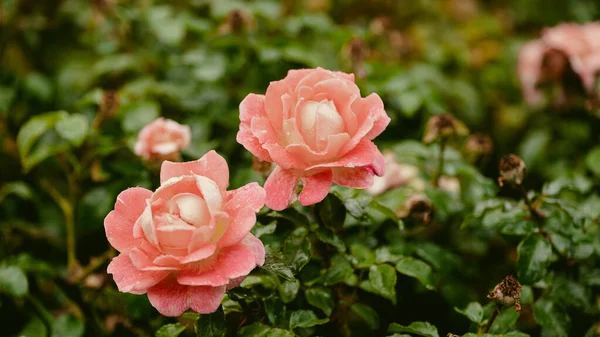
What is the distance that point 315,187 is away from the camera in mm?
778

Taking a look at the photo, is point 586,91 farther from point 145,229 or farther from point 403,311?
point 145,229

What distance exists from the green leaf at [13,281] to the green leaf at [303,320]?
558mm

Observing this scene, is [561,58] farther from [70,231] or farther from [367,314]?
[70,231]

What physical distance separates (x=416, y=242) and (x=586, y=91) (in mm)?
880

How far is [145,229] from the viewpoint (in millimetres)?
712

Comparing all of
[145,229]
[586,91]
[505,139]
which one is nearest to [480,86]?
[505,139]

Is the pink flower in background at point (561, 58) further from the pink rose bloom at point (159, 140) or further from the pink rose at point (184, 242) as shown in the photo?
the pink rose at point (184, 242)

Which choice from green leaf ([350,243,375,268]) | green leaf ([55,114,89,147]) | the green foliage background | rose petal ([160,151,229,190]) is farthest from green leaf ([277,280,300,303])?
green leaf ([55,114,89,147])

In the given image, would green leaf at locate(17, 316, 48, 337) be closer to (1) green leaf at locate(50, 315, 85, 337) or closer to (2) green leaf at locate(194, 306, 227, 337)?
(1) green leaf at locate(50, 315, 85, 337)

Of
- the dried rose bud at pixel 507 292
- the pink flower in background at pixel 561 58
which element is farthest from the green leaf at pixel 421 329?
the pink flower in background at pixel 561 58

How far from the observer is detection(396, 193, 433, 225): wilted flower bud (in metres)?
1.12

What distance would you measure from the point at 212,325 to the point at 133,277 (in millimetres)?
135

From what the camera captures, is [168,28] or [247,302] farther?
[168,28]

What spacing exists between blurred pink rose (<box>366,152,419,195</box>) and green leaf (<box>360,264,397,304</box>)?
0.37m
